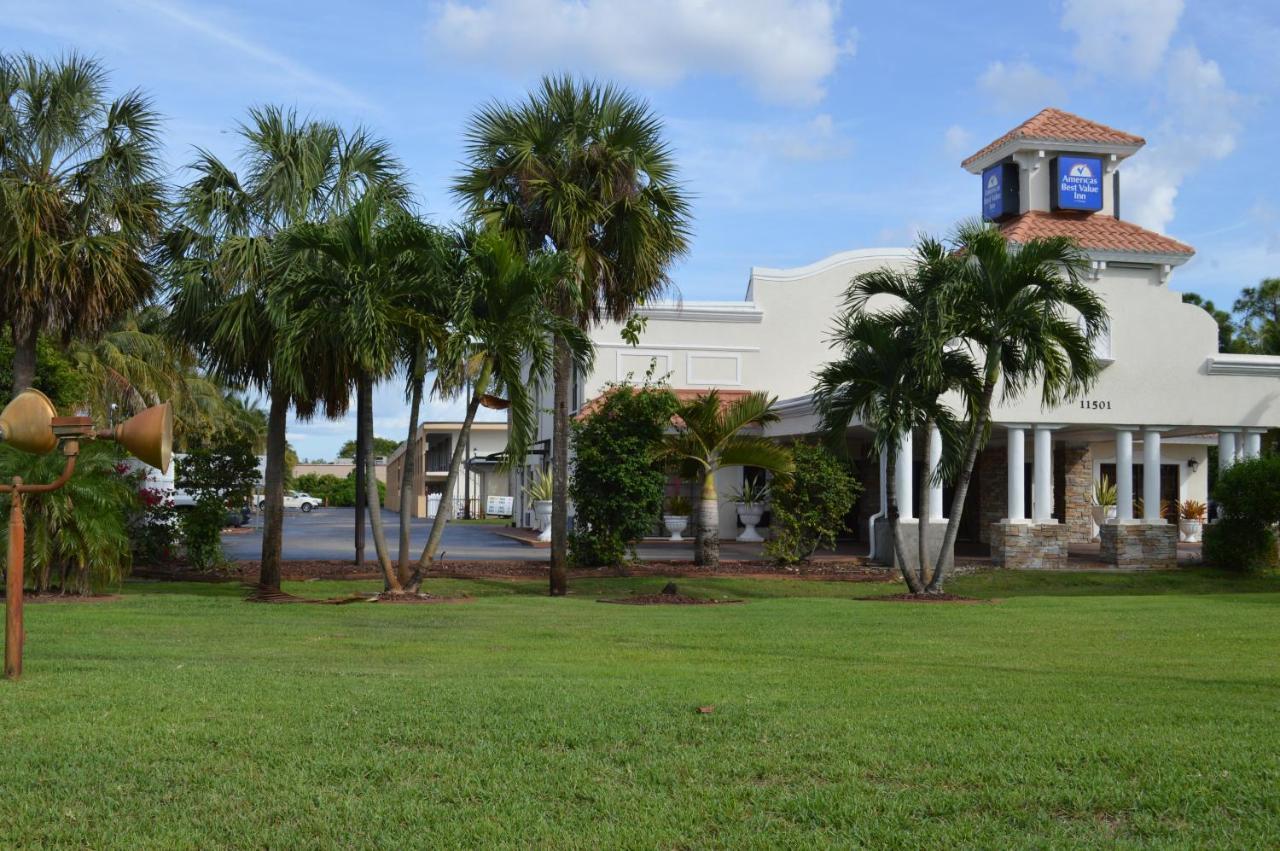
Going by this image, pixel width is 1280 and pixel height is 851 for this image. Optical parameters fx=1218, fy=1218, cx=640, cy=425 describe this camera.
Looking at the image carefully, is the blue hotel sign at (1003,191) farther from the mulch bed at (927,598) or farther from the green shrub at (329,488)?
the green shrub at (329,488)

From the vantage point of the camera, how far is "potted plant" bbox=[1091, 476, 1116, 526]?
32.3 m

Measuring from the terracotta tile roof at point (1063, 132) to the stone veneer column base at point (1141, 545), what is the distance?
867 cm

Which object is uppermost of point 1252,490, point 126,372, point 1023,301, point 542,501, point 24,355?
point 126,372

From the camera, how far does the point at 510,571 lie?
2223 cm

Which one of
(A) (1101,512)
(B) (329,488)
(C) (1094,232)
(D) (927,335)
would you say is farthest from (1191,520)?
(B) (329,488)

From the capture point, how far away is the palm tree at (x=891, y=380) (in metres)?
17.9

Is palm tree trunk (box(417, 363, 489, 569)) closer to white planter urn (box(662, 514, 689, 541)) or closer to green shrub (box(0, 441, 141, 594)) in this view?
green shrub (box(0, 441, 141, 594))

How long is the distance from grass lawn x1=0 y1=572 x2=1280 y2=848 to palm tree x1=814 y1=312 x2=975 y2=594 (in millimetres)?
6256

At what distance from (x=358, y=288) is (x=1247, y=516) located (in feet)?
60.4

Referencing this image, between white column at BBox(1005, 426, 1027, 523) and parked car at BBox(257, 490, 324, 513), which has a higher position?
white column at BBox(1005, 426, 1027, 523)

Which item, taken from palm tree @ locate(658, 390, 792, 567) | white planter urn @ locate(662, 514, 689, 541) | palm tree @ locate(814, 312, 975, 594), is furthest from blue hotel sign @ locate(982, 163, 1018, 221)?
white planter urn @ locate(662, 514, 689, 541)

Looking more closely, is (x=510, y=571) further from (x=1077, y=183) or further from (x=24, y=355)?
(x=1077, y=183)

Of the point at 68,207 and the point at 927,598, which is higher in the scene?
the point at 68,207

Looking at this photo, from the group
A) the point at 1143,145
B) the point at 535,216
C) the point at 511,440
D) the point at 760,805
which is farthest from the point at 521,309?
the point at 1143,145
